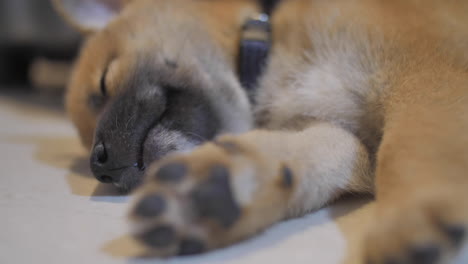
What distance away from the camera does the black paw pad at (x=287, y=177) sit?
1022 mm

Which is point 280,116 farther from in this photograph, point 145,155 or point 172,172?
point 172,172

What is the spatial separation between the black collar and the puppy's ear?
0.76 meters

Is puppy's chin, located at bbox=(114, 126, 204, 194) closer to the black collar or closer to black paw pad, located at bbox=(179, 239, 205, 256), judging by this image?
the black collar

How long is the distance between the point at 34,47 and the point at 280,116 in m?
4.49

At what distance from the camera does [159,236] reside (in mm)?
863

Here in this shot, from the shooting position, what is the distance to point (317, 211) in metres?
1.22

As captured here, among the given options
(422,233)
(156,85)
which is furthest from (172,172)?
(156,85)

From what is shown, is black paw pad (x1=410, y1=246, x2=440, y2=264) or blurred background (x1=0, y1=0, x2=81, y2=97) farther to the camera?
blurred background (x1=0, y1=0, x2=81, y2=97)

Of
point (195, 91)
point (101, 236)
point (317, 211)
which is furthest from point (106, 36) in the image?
point (317, 211)

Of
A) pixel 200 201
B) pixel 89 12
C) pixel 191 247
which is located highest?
pixel 200 201

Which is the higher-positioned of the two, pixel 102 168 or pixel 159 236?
pixel 159 236

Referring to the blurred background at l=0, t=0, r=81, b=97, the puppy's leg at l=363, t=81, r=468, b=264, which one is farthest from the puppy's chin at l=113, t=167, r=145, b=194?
the blurred background at l=0, t=0, r=81, b=97

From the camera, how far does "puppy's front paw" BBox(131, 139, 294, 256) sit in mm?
854

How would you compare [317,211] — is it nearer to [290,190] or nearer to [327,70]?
[290,190]
